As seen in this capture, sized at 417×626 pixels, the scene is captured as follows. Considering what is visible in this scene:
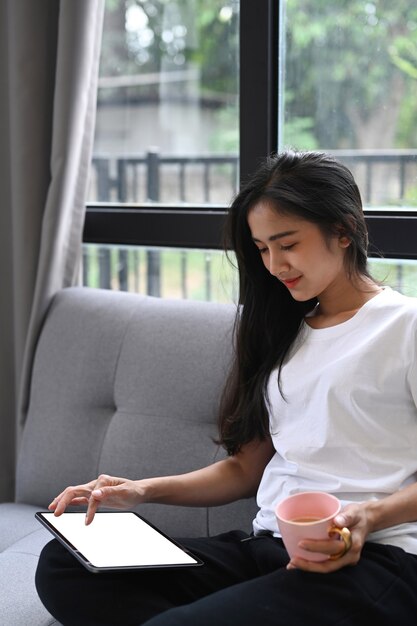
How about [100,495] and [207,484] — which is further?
[207,484]

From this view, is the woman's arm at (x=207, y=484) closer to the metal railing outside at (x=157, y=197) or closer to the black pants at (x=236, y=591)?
the black pants at (x=236, y=591)

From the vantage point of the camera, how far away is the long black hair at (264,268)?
1.52 metres

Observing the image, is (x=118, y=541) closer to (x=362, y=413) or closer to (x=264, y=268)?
(x=362, y=413)

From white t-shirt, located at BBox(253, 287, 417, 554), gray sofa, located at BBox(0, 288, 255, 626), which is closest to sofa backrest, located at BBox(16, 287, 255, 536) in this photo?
gray sofa, located at BBox(0, 288, 255, 626)

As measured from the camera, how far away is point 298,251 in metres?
1.52

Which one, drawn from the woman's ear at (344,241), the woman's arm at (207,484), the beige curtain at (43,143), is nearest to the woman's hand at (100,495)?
the woman's arm at (207,484)

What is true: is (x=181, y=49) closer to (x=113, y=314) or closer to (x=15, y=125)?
(x=15, y=125)

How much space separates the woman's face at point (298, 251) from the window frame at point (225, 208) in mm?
382

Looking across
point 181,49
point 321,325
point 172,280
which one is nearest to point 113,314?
point 172,280

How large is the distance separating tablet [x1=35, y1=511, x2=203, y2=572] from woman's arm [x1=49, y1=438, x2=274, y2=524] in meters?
0.04

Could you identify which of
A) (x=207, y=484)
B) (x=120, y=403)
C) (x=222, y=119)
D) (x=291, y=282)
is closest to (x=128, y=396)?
(x=120, y=403)

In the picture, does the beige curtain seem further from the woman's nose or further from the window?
the woman's nose

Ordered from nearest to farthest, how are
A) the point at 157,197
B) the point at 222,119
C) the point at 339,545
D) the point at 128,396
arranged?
the point at 339,545, the point at 128,396, the point at 222,119, the point at 157,197

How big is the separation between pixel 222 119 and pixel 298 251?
103cm
